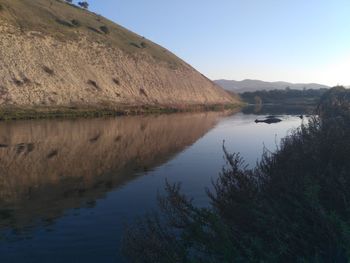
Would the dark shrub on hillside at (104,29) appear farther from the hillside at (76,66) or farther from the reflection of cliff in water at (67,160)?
the reflection of cliff in water at (67,160)

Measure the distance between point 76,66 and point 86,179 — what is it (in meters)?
63.0

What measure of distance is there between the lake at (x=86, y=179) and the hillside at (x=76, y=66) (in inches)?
785

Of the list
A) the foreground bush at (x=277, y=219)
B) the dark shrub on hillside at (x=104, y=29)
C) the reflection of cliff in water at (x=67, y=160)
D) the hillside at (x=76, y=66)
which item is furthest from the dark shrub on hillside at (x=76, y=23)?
the foreground bush at (x=277, y=219)

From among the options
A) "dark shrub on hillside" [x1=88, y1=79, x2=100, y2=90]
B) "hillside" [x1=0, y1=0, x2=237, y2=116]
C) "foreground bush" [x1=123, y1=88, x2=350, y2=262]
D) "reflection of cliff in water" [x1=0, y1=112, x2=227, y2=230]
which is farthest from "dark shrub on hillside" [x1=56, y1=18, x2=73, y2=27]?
"foreground bush" [x1=123, y1=88, x2=350, y2=262]

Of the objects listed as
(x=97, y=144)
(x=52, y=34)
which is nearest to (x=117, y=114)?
(x=52, y=34)

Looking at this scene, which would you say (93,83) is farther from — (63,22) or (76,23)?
(76,23)

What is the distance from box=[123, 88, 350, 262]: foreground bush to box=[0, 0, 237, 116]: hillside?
53936mm

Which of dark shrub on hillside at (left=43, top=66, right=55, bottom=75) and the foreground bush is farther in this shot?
dark shrub on hillside at (left=43, top=66, right=55, bottom=75)

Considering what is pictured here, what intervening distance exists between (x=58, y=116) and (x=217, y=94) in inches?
3499

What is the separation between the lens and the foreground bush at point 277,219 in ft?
27.9

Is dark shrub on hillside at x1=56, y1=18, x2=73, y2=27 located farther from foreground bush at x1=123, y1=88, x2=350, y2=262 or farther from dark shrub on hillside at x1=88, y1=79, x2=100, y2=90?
foreground bush at x1=123, y1=88, x2=350, y2=262

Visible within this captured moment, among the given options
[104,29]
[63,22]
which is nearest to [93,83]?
[63,22]

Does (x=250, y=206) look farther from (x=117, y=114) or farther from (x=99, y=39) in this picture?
(x=99, y=39)

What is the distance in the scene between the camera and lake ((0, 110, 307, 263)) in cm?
1496
